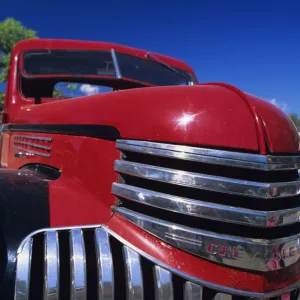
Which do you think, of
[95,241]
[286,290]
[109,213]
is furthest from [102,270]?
[286,290]

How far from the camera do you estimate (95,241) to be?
1.43m

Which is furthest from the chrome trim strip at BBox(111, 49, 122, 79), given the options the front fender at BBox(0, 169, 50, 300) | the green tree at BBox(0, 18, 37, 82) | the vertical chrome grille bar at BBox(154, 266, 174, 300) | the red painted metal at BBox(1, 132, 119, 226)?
the green tree at BBox(0, 18, 37, 82)

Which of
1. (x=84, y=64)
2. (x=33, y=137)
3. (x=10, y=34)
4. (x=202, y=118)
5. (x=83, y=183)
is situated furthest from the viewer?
(x=10, y=34)

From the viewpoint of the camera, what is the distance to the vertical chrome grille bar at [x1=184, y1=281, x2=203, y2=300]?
53.2 inches

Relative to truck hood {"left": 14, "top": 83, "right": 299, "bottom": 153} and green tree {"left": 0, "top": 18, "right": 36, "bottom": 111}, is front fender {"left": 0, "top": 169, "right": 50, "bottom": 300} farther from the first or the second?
green tree {"left": 0, "top": 18, "right": 36, "bottom": 111}

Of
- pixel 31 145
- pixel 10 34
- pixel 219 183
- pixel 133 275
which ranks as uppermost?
pixel 10 34

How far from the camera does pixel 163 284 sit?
4.42ft

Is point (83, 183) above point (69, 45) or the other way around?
the other way around

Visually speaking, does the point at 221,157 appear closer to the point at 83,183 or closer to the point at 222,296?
the point at 222,296

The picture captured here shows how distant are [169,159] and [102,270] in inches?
19.4

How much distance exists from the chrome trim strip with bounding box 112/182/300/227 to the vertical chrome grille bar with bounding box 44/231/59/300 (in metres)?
0.37

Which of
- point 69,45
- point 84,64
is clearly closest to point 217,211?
point 84,64

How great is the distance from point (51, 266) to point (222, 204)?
670 millimetres

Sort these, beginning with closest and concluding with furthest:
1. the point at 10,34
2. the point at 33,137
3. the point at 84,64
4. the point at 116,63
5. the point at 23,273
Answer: the point at 23,273, the point at 33,137, the point at 116,63, the point at 84,64, the point at 10,34
